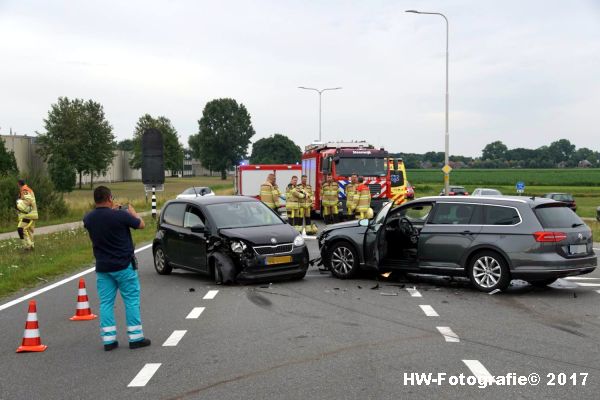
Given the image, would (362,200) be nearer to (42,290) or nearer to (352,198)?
(352,198)

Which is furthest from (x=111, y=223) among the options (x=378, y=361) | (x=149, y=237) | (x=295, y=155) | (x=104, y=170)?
(x=295, y=155)

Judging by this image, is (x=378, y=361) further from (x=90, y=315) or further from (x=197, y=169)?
(x=197, y=169)

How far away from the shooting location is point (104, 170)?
87062 mm

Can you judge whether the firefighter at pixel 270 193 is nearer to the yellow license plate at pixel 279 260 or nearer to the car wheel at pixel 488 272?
the yellow license plate at pixel 279 260

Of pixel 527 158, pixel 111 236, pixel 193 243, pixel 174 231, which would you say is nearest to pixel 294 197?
pixel 174 231

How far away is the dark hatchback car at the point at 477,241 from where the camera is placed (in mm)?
10195

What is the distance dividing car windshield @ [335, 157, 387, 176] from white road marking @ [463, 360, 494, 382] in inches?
767

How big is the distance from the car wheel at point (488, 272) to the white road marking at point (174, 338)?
15.9ft

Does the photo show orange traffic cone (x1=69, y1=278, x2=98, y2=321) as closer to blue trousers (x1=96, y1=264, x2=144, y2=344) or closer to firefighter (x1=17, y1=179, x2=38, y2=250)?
blue trousers (x1=96, y1=264, x2=144, y2=344)

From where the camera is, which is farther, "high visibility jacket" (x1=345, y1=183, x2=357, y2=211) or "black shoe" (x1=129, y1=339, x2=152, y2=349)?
"high visibility jacket" (x1=345, y1=183, x2=357, y2=211)

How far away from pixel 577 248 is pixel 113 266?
6.73m

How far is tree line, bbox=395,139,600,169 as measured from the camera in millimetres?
150500

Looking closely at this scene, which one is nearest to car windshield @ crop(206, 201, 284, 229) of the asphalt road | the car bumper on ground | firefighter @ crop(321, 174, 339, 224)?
the car bumper on ground

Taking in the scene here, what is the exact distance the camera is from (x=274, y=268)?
11.5 m
